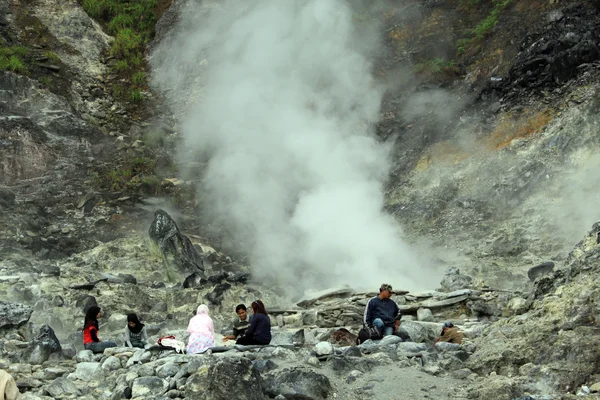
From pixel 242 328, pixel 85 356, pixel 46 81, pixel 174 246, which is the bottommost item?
pixel 85 356

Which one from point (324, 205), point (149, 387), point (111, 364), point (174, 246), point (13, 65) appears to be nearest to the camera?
point (149, 387)

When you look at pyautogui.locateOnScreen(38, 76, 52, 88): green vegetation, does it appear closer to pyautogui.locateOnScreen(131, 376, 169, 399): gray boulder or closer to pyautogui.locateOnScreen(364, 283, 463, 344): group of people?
pyautogui.locateOnScreen(364, 283, 463, 344): group of people

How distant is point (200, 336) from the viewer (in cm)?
628

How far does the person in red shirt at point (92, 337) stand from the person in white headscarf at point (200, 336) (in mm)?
981

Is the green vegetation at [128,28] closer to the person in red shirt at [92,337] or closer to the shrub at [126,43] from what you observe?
the shrub at [126,43]

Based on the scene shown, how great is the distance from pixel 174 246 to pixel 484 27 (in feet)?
29.0

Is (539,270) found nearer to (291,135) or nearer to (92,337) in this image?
(92,337)

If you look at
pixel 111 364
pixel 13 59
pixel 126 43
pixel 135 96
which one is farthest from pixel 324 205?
pixel 126 43

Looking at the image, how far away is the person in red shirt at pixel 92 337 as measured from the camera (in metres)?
6.70

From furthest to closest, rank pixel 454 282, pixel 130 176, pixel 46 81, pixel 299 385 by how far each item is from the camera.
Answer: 1. pixel 46 81
2. pixel 130 176
3. pixel 454 282
4. pixel 299 385

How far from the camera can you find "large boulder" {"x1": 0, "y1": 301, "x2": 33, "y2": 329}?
24.8ft

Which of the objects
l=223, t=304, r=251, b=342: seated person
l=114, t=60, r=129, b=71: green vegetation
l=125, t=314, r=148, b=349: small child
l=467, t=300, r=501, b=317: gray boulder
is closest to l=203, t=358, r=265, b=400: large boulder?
l=223, t=304, r=251, b=342: seated person

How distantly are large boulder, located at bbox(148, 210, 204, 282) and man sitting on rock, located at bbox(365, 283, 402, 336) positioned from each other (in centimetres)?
477

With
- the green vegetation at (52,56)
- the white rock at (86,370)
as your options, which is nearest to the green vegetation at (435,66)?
the green vegetation at (52,56)
